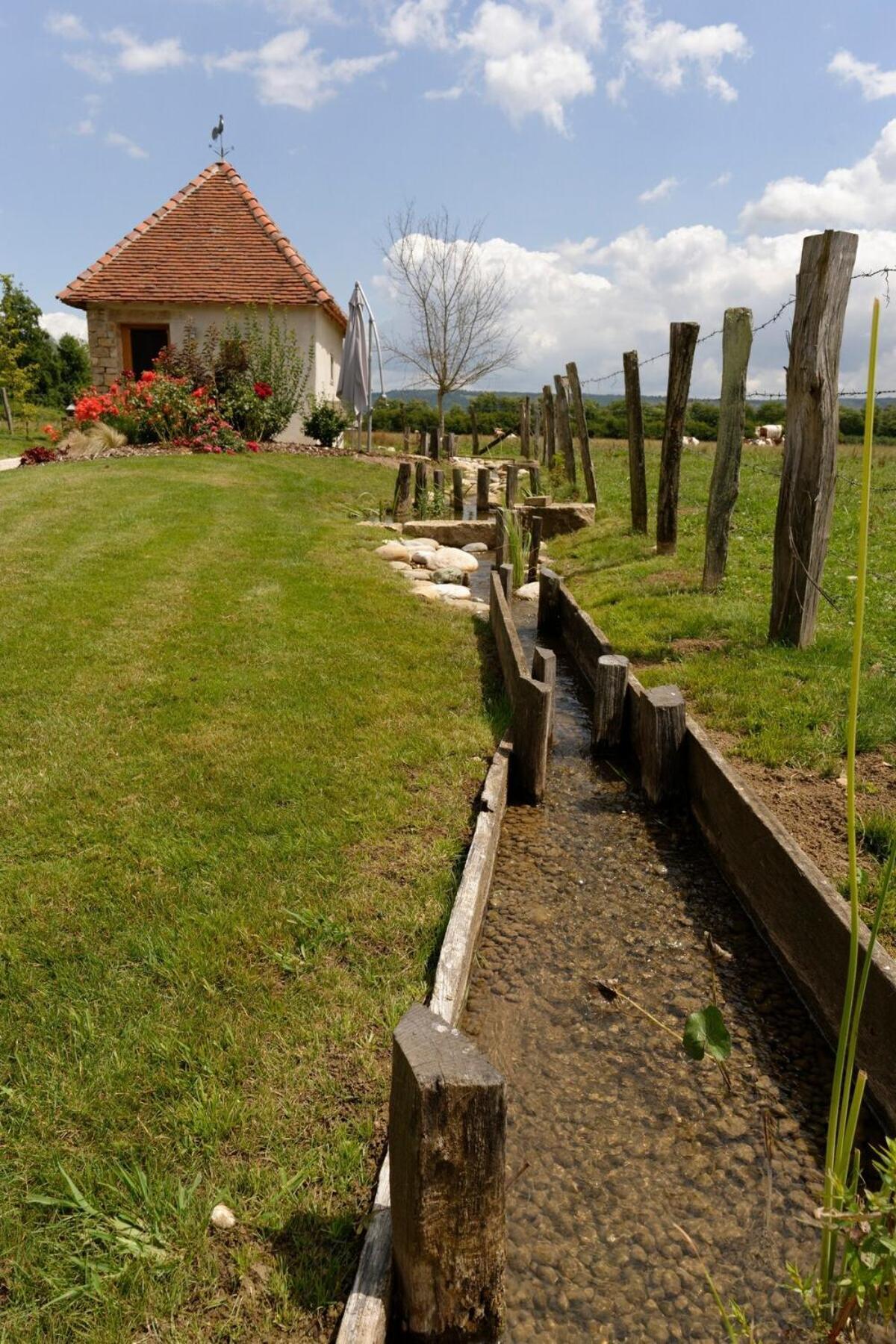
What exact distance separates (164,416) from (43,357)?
24.4m

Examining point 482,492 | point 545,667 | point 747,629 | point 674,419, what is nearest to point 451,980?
point 545,667

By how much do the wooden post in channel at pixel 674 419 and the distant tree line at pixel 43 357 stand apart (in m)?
27.4

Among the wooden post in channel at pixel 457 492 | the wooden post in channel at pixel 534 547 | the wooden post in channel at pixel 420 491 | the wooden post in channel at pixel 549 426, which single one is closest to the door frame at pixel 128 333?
the wooden post in channel at pixel 549 426

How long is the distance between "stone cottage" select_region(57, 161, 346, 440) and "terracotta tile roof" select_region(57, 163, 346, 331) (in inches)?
0.9

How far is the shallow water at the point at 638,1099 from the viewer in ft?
6.40

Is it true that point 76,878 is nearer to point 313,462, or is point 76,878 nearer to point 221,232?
point 313,462

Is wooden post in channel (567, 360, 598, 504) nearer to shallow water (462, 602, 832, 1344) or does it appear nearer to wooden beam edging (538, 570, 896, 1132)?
wooden beam edging (538, 570, 896, 1132)

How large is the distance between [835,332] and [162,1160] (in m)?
5.35

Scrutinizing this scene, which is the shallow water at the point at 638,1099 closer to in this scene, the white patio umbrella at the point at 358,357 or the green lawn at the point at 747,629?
the green lawn at the point at 747,629

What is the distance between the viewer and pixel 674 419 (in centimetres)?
854

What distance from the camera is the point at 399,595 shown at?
7602 mm

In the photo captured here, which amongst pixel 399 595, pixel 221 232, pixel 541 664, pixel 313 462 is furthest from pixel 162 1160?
pixel 221 232

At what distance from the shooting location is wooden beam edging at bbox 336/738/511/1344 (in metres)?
1.63

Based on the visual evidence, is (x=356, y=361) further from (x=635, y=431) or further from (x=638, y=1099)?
(x=638, y=1099)
